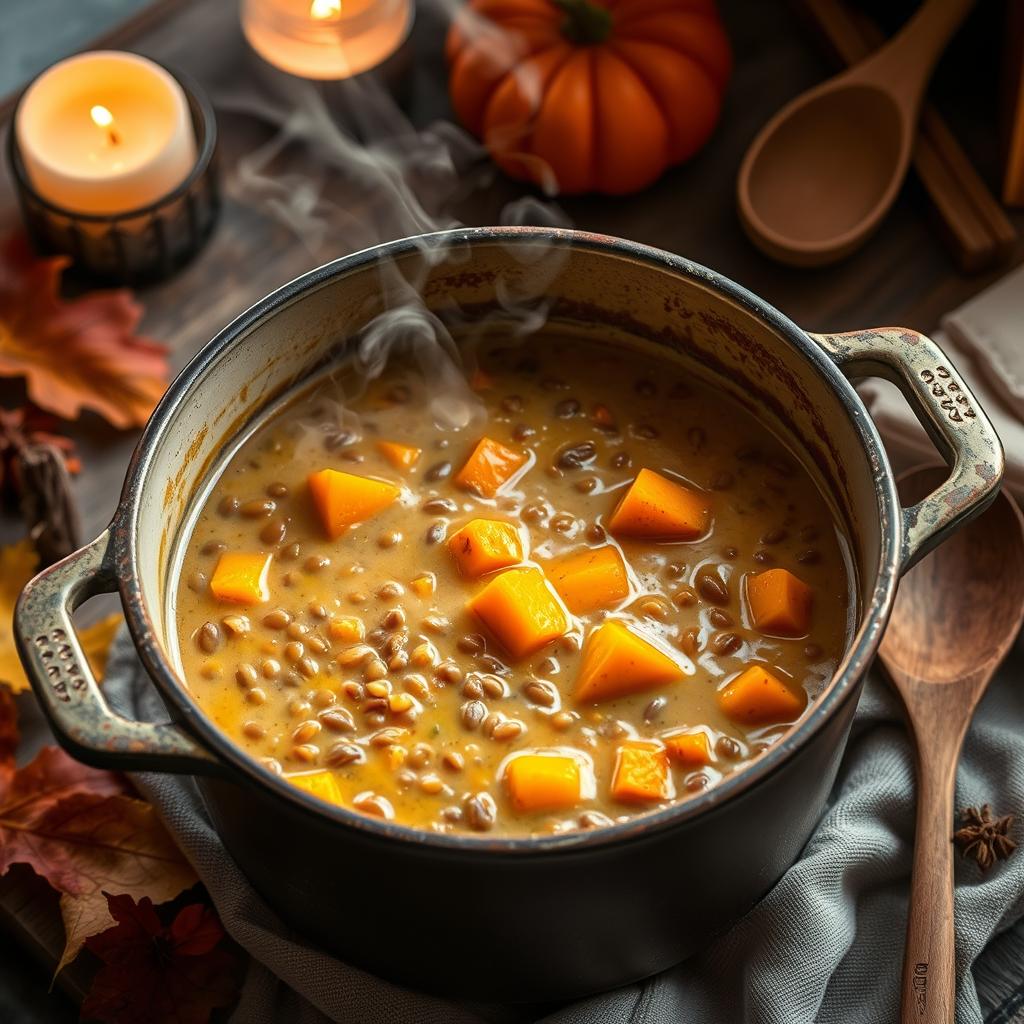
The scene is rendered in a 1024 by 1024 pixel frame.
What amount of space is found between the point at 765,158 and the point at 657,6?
291 millimetres

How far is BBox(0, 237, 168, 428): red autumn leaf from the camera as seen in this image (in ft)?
7.18

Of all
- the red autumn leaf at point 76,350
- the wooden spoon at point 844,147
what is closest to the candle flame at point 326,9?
the red autumn leaf at point 76,350

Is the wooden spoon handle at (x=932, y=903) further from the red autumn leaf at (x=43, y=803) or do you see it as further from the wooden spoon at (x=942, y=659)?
the red autumn leaf at (x=43, y=803)

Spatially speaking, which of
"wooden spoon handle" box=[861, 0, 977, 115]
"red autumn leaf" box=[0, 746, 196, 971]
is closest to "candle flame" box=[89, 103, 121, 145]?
"red autumn leaf" box=[0, 746, 196, 971]

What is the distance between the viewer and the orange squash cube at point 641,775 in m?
1.54

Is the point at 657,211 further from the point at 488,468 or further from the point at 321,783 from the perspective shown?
the point at 321,783

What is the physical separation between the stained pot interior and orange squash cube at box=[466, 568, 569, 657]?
345 millimetres

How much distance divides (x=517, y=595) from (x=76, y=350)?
3.05 feet

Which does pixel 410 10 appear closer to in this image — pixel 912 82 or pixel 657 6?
pixel 657 6

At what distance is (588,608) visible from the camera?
1687 millimetres

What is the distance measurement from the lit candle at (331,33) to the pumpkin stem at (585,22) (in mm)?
275

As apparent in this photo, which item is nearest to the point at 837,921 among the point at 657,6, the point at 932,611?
the point at 932,611

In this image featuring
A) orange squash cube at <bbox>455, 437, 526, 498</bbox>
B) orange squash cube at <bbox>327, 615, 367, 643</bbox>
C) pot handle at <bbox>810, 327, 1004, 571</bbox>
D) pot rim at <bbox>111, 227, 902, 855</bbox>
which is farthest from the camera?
orange squash cube at <bbox>455, 437, 526, 498</bbox>

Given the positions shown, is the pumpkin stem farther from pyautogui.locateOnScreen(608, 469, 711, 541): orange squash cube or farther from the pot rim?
pyautogui.locateOnScreen(608, 469, 711, 541): orange squash cube
